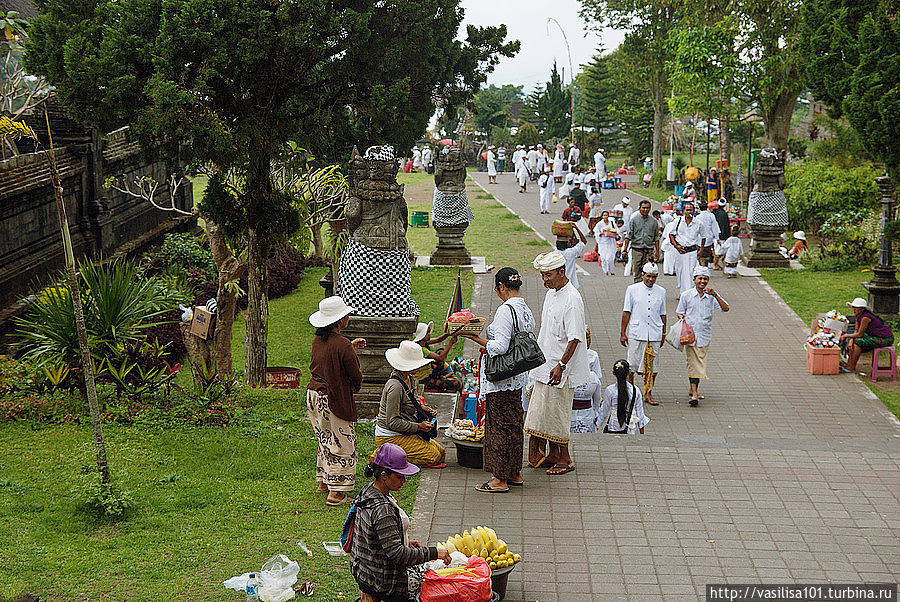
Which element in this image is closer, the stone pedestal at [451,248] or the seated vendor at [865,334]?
the seated vendor at [865,334]

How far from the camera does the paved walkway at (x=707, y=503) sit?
7.09 m

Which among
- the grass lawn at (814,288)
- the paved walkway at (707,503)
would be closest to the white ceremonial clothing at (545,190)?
the grass lawn at (814,288)

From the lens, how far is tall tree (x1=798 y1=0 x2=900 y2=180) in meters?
15.3

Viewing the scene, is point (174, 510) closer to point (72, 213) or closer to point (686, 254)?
point (72, 213)

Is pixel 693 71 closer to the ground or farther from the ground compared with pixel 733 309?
farther from the ground

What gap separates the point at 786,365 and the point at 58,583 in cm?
1075

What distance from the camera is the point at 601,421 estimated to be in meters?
10.7

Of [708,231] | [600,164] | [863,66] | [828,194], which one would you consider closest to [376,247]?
[863,66]

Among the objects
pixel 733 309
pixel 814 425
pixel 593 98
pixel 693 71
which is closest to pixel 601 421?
pixel 814 425

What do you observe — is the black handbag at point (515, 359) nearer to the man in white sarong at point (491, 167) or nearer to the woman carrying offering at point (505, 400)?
the woman carrying offering at point (505, 400)

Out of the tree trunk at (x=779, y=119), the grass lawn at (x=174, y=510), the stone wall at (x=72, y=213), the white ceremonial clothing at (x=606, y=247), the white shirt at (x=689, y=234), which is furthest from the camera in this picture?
the tree trunk at (x=779, y=119)

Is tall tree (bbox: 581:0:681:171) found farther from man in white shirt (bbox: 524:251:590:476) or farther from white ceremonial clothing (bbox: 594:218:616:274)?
man in white shirt (bbox: 524:251:590:476)

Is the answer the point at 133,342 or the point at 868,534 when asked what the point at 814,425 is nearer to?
the point at 868,534

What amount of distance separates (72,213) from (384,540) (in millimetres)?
11837
